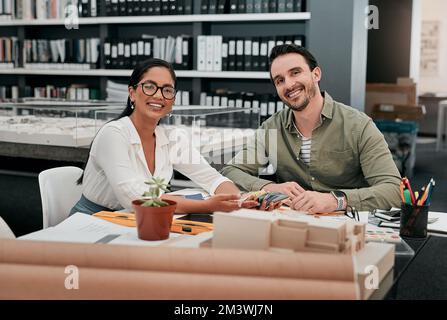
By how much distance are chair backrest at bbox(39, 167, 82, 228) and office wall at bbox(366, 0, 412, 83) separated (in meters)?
7.43

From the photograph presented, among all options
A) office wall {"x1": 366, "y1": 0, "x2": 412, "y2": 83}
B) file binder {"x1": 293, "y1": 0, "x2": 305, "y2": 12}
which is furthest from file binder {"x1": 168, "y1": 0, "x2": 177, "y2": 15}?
office wall {"x1": 366, "y1": 0, "x2": 412, "y2": 83}

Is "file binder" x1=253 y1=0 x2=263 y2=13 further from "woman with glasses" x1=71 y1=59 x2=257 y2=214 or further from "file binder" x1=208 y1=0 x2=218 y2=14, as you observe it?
"woman with glasses" x1=71 y1=59 x2=257 y2=214

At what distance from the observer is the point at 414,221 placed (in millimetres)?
1537

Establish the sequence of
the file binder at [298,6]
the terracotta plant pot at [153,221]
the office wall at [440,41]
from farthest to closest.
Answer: the office wall at [440,41], the file binder at [298,6], the terracotta plant pot at [153,221]

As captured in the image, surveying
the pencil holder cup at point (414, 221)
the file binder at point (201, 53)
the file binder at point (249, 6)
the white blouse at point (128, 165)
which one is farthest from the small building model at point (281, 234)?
the file binder at point (201, 53)

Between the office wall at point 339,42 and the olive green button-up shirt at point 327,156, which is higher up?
the office wall at point 339,42

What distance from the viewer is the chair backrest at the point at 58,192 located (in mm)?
2109

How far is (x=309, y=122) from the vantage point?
2.29 metres

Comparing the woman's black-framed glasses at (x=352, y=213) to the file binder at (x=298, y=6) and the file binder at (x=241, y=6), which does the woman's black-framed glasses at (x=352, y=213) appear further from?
the file binder at (x=241, y=6)

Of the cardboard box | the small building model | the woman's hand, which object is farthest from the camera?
the cardboard box

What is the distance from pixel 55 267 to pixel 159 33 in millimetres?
4924

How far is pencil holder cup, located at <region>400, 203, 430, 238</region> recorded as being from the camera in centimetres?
153

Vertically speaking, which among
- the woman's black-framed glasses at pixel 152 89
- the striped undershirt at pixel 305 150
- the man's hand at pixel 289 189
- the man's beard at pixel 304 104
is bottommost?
the man's hand at pixel 289 189
